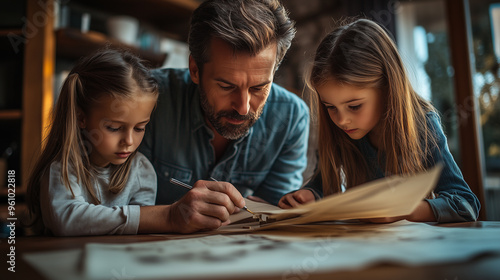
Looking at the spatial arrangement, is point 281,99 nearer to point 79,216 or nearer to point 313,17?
point 79,216

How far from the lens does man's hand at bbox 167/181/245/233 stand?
683 millimetres

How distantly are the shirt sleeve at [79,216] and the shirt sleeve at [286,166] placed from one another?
0.66m

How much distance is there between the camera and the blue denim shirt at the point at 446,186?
0.72m

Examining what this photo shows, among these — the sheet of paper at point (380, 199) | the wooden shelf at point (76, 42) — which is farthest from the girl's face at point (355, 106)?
the wooden shelf at point (76, 42)

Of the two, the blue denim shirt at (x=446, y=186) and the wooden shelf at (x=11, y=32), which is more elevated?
the wooden shelf at (x=11, y=32)

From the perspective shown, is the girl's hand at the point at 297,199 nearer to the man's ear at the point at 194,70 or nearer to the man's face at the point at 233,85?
the man's face at the point at 233,85

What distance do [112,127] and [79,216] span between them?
0.24 m

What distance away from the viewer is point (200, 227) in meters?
0.68

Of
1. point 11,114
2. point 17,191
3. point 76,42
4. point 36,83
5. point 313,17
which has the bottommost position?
point 17,191

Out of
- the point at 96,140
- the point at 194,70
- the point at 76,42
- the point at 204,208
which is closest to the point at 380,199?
the point at 204,208

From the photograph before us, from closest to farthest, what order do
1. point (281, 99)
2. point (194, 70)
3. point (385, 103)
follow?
point (385, 103)
point (194, 70)
point (281, 99)

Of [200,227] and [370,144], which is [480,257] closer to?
[200,227]

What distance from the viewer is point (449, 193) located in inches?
30.1

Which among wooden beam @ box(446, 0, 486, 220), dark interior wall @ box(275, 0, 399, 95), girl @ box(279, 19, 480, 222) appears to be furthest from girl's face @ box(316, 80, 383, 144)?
dark interior wall @ box(275, 0, 399, 95)
